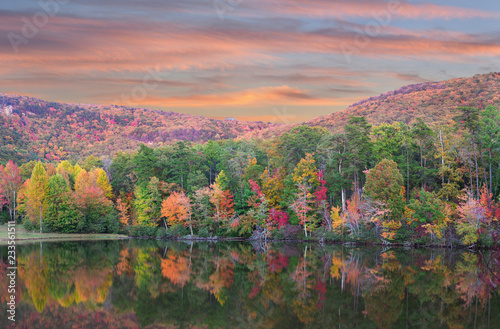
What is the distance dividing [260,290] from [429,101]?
309 feet

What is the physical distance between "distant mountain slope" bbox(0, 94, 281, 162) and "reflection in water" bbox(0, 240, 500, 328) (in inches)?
2905

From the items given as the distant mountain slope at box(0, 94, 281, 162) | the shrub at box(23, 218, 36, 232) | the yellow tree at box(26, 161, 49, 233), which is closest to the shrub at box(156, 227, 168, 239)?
the yellow tree at box(26, 161, 49, 233)

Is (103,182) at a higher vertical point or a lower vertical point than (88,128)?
lower

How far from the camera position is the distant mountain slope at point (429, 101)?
9319cm

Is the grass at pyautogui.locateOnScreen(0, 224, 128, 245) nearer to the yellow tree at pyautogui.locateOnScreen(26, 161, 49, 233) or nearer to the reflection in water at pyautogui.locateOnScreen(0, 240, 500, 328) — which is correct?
the yellow tree at pyautogui.locateOnScreen(26, 161, 49, 233)

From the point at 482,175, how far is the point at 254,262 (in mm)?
29874

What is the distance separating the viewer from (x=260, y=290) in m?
25.2

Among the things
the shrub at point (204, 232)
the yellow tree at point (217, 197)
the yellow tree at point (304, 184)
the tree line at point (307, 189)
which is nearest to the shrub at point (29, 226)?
the tree line at point (307, 189)

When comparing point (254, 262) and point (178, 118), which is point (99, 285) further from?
point (178, 118)

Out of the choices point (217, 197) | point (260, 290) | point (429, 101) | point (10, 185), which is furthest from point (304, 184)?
point (429, 101)

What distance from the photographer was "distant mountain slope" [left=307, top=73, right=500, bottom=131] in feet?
306

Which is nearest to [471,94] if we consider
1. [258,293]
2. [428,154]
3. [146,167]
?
[428,154]

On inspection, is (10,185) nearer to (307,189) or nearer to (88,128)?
(307,189)

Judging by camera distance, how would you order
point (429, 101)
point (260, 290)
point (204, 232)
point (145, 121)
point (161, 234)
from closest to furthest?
point (260, 290), point (204, 232), point (161, 234), point (429, 101), point (145, 121)
